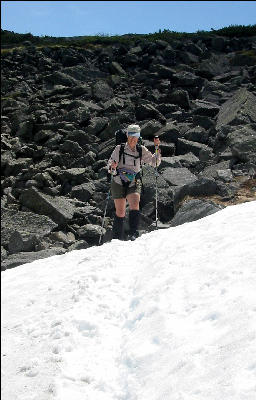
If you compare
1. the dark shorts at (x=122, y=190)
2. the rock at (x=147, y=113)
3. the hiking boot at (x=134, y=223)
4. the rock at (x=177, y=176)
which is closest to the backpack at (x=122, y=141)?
the dark shorts at (x=122, y=190)

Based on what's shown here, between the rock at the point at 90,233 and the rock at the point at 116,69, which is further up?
the rock at the point at 116,69

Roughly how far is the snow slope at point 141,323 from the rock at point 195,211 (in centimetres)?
187

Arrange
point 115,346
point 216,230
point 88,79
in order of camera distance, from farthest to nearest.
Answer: point 88,79
point 216,230
point 115,346

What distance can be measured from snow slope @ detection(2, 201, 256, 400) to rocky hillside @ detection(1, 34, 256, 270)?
305 cm

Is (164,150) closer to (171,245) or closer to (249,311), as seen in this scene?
(171,245)

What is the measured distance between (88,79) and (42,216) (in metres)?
29.4

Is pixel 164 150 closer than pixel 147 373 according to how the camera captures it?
No

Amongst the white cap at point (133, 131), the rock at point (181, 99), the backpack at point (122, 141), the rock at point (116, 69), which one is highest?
the rock at point (116, 69)

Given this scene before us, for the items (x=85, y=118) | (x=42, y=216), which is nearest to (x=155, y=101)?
(x=85, y=118)

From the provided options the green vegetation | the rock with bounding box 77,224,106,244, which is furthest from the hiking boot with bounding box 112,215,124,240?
the green vegetation

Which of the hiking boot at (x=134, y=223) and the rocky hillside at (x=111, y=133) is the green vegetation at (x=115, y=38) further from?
the hiking boot at (x=134, y=223)

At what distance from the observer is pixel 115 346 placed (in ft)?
21.3

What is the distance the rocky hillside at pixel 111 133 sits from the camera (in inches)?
608

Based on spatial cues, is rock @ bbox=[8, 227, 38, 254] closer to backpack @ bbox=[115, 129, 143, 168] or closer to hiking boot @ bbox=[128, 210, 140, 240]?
hiking boot @ bbox=[128, 210, 140, 240]
